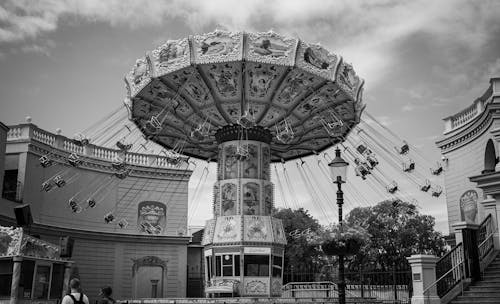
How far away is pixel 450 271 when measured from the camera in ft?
53.7

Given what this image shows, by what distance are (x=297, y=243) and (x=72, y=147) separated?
22943 millimetres

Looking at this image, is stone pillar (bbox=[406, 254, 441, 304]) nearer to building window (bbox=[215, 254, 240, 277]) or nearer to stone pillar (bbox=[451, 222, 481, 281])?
stone pillar (bbox=[451, 222, 481, 281])

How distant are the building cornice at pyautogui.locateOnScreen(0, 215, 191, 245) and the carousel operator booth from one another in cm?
1418

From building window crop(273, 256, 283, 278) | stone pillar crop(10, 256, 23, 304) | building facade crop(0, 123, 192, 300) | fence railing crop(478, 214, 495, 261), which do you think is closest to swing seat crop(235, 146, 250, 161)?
building window crop(273, 256, 283, 278)

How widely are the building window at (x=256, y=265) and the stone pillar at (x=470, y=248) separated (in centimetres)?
930

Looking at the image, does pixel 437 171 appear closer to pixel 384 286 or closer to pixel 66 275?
pixel 384 286

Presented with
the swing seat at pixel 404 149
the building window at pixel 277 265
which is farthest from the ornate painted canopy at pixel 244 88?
the building window at pixel 277 265

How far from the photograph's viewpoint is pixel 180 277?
119 feet

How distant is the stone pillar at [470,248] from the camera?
16.4 meters

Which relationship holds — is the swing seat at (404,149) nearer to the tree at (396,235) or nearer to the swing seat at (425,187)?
the swing seat at (425,187)

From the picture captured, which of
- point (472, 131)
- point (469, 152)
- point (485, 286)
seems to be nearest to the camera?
point (485, 286)

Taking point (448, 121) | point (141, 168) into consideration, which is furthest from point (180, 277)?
point (448, 121)

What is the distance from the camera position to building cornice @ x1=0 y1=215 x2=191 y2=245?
99.8 feet

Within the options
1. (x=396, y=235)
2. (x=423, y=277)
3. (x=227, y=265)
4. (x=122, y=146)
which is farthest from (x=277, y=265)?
(x=396, y=235)
